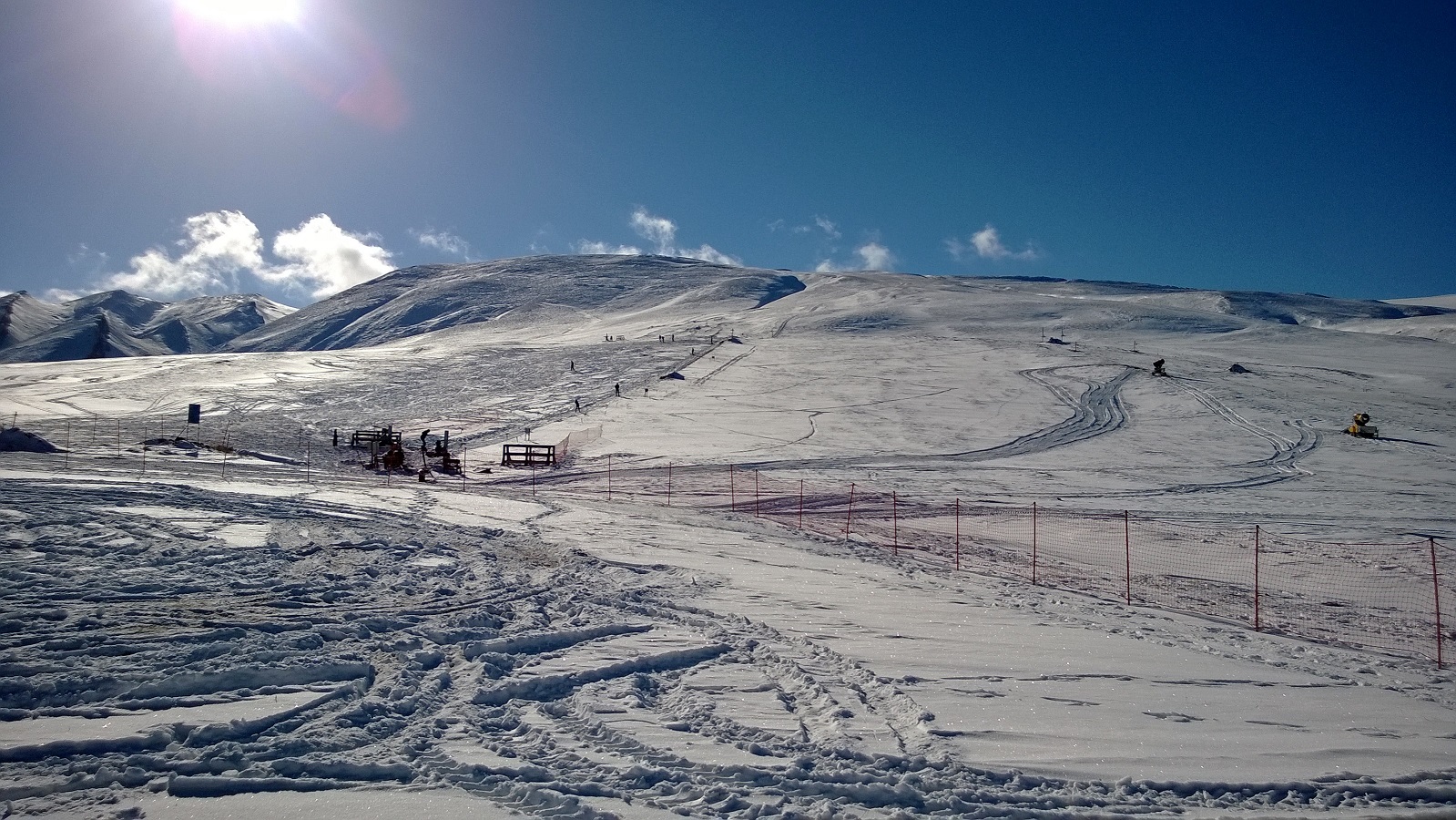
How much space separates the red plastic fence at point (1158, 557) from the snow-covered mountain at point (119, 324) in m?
127

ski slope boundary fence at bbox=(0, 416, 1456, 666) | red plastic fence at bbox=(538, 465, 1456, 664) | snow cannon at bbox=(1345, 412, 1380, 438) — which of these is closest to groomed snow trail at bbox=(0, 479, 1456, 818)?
red plastic fence at bbox=(538, 465, 1456, 664)

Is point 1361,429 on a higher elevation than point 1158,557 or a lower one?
higher

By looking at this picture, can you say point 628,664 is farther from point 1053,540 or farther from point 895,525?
point 1053,540

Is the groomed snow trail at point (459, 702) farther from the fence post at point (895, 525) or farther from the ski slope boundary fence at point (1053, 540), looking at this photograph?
the ski slope boundary fence at point (1053, 540)

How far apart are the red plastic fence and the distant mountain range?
50.0 metres

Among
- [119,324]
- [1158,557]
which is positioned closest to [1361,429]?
[1158,557]

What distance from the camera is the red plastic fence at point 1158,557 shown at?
11.8 metres

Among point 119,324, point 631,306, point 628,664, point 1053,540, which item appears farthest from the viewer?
point 119,324

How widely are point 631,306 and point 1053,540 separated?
278ft

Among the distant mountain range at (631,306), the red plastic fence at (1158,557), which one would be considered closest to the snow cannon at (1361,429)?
the red plastic fence at (1158,557)

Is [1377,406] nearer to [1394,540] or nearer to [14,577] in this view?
[1394,540]

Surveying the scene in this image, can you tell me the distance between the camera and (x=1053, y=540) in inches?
694

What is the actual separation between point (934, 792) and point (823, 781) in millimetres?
765

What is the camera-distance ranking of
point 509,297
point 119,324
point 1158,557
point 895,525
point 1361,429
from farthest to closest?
point 119,324 → point 509,297 → point 1361,429 → point 895,525 → point 1158,557
